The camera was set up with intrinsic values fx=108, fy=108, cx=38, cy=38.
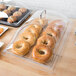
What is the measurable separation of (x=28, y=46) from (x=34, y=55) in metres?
0.08

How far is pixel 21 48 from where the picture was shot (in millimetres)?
565

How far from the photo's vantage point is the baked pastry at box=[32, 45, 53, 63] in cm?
51

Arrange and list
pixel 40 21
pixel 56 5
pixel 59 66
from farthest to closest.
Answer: pixel 56 5
pixel 40 21
pixel 59 66

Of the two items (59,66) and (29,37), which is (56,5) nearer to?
(29,37)

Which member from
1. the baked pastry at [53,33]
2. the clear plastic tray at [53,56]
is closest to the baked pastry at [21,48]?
the clear plastic tray at [53,56]

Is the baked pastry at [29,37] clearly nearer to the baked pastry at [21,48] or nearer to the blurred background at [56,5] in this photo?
the baked pastry at [21,48]

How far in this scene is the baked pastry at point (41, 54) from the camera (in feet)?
1.67

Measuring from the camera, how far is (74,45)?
619mm

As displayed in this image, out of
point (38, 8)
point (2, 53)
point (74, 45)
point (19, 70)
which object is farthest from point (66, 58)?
point (38, 8)

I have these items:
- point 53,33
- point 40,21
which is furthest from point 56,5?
point 53,33

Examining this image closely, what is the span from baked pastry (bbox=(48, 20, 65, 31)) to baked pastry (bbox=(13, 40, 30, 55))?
225mm

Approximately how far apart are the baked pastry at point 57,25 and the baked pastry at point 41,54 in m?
0.20

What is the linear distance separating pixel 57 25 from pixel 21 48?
30cm

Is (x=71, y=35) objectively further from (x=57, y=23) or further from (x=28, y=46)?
(x=28, y=46)
